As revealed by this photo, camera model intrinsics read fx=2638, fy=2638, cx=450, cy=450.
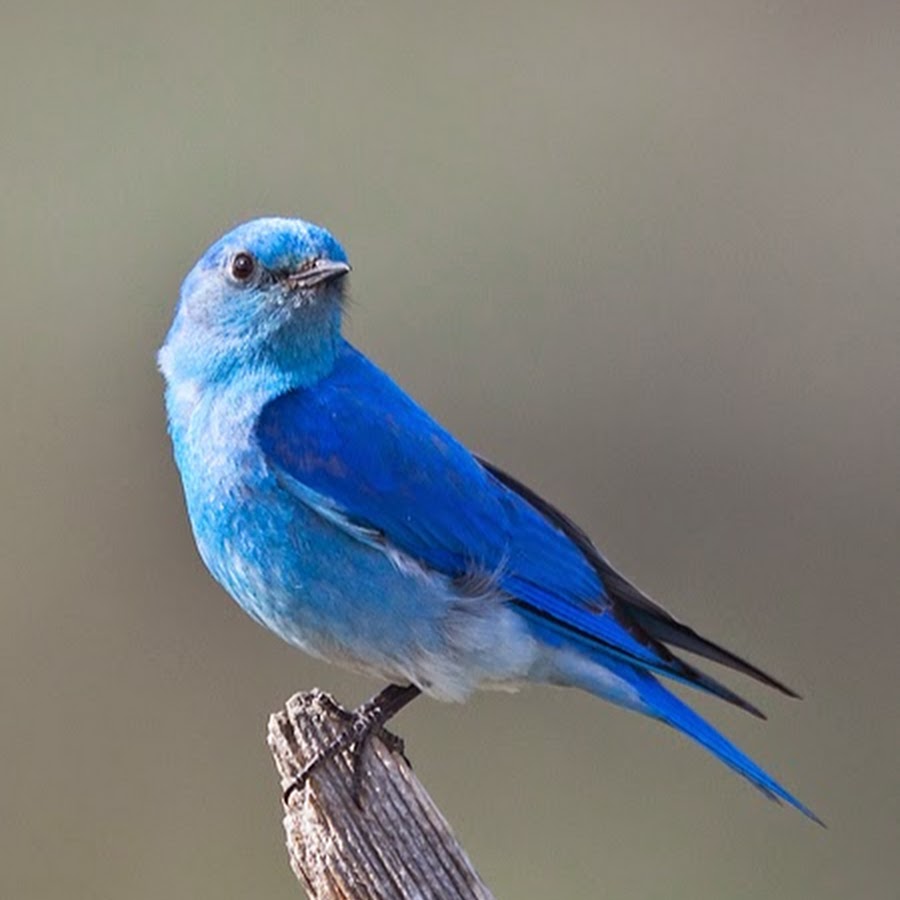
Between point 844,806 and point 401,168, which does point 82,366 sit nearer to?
point 401,168

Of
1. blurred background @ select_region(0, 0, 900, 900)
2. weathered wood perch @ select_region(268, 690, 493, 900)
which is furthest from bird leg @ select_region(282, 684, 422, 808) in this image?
blurred background @ select_region(0, 0, 900, 900)

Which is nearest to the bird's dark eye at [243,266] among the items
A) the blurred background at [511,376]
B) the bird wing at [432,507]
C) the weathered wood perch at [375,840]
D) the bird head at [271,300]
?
the bird head at [271,300]

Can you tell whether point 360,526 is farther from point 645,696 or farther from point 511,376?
point 511,376

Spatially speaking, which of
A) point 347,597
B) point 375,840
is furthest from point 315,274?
point 375,840

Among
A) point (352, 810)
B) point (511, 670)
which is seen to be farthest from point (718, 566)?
point (352, 810)

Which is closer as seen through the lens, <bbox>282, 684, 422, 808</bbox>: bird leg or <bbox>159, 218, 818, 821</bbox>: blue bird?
<bbox>282, 684, 422, 808</bbox>: bird leg

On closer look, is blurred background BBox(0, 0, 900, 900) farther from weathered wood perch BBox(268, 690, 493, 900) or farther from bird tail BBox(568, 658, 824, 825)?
weathered wood perch BBox(268, 690, 493, 900)
